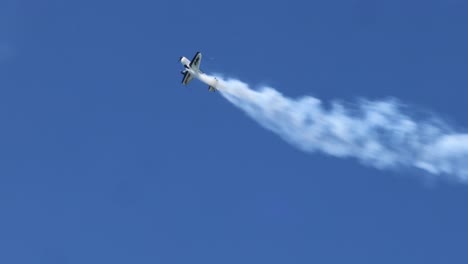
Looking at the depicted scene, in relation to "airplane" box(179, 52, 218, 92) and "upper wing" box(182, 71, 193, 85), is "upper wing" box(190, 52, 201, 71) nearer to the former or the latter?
"airplane" box(179, 52, 218, 92)

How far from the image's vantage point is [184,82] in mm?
111812

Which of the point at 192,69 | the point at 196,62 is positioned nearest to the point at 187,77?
the point at 192,69

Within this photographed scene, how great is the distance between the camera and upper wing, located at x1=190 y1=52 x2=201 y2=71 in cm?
11200

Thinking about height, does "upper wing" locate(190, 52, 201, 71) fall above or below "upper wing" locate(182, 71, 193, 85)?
above

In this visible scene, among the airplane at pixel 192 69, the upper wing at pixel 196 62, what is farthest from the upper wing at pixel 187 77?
the upper wing at pixel 196 62

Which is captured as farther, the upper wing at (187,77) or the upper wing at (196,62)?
the upper wing at (196,62)

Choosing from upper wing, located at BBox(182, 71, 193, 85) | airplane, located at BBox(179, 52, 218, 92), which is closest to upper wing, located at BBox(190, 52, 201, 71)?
airplane, located at BBox(179, 52, 218, 92)

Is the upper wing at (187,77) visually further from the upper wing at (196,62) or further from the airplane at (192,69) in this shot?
the upper wing at (196,62)

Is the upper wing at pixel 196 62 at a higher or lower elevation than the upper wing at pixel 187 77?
higher

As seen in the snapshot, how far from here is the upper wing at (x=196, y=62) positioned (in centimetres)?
11200

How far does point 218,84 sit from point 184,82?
8110 millimetres

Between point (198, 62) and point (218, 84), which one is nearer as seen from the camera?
point (218, 84)

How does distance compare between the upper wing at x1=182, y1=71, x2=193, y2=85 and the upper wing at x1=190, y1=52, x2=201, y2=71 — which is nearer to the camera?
the upper wing at x1=182, y1=71, x2=193, y2=85

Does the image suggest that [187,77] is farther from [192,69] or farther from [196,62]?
[196,62]
